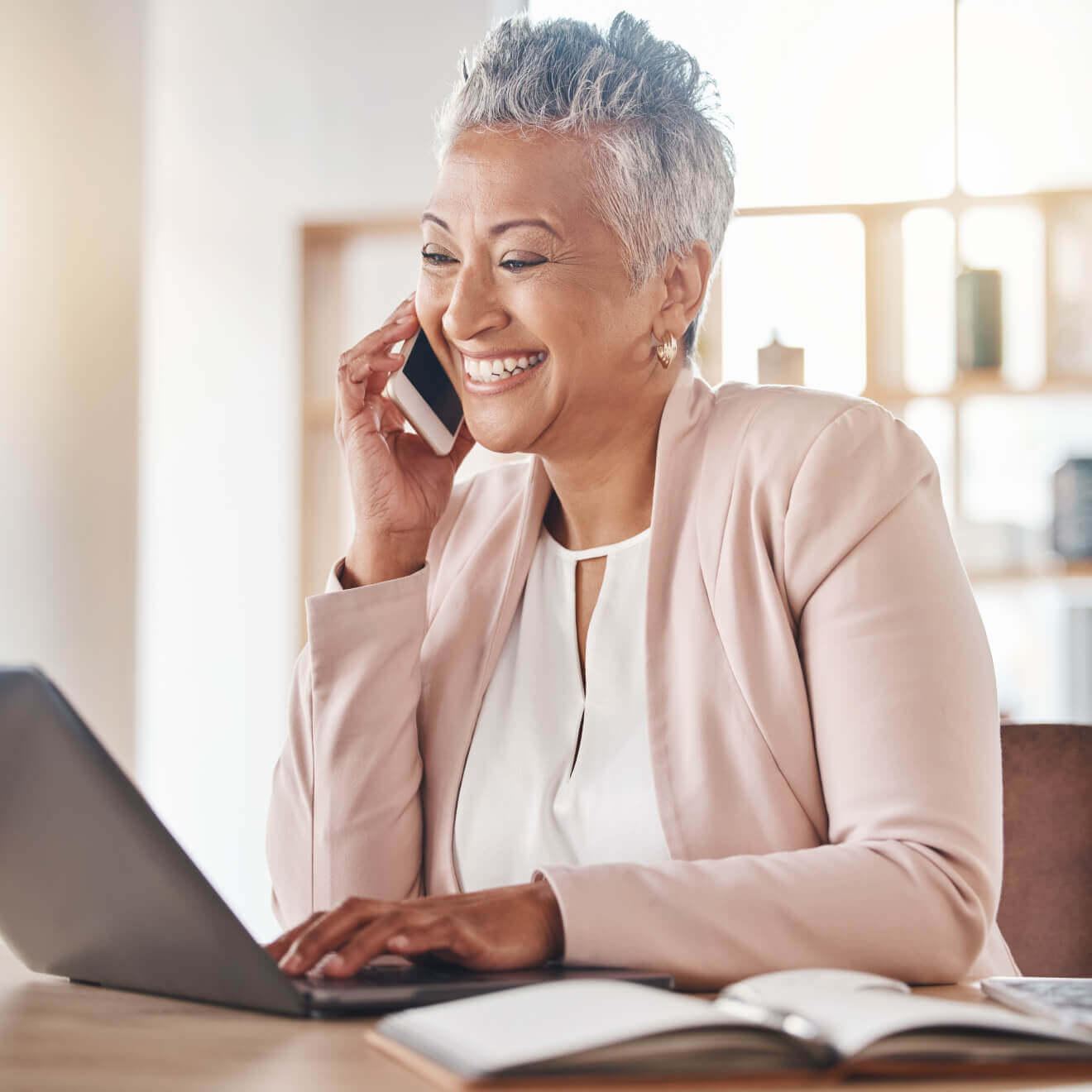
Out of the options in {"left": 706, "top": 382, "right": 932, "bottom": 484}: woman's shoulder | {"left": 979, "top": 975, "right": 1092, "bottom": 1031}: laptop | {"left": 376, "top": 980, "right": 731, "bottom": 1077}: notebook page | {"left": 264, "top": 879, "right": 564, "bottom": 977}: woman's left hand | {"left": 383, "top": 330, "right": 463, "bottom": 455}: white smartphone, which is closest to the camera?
{"left": 376, "top": 980, "right": 731, "bottom": 1077}: notebook page

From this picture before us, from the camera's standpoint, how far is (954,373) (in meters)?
3.31

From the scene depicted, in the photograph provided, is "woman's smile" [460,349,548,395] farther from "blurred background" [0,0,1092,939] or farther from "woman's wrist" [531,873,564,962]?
"blurred background" [0,0,1092,939]

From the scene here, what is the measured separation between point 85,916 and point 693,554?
25.5 inches

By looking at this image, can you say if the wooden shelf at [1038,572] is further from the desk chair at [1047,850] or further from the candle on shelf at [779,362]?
the desk chair at [1047,850]

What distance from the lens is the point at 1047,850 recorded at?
1444 millimetres

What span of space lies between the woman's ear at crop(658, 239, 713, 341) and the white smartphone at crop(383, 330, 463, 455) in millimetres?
275

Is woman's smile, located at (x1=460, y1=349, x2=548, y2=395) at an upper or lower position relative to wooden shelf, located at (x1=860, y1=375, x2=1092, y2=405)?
lower

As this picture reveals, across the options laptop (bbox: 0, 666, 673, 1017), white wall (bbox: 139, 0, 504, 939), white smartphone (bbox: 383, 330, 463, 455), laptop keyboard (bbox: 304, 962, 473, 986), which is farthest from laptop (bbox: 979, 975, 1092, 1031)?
white wall (bbox: 139, 0, 504, 939)

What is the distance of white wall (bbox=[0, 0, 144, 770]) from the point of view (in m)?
3.19

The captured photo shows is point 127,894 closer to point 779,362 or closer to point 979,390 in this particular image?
point 779,362

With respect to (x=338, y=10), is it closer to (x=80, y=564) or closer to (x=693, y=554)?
(x=80, y=564)

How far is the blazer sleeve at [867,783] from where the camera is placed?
33.6 inches

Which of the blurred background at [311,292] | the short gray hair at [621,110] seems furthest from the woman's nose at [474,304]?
the blurred background at [311,292]

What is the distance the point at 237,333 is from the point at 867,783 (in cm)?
→ 309
